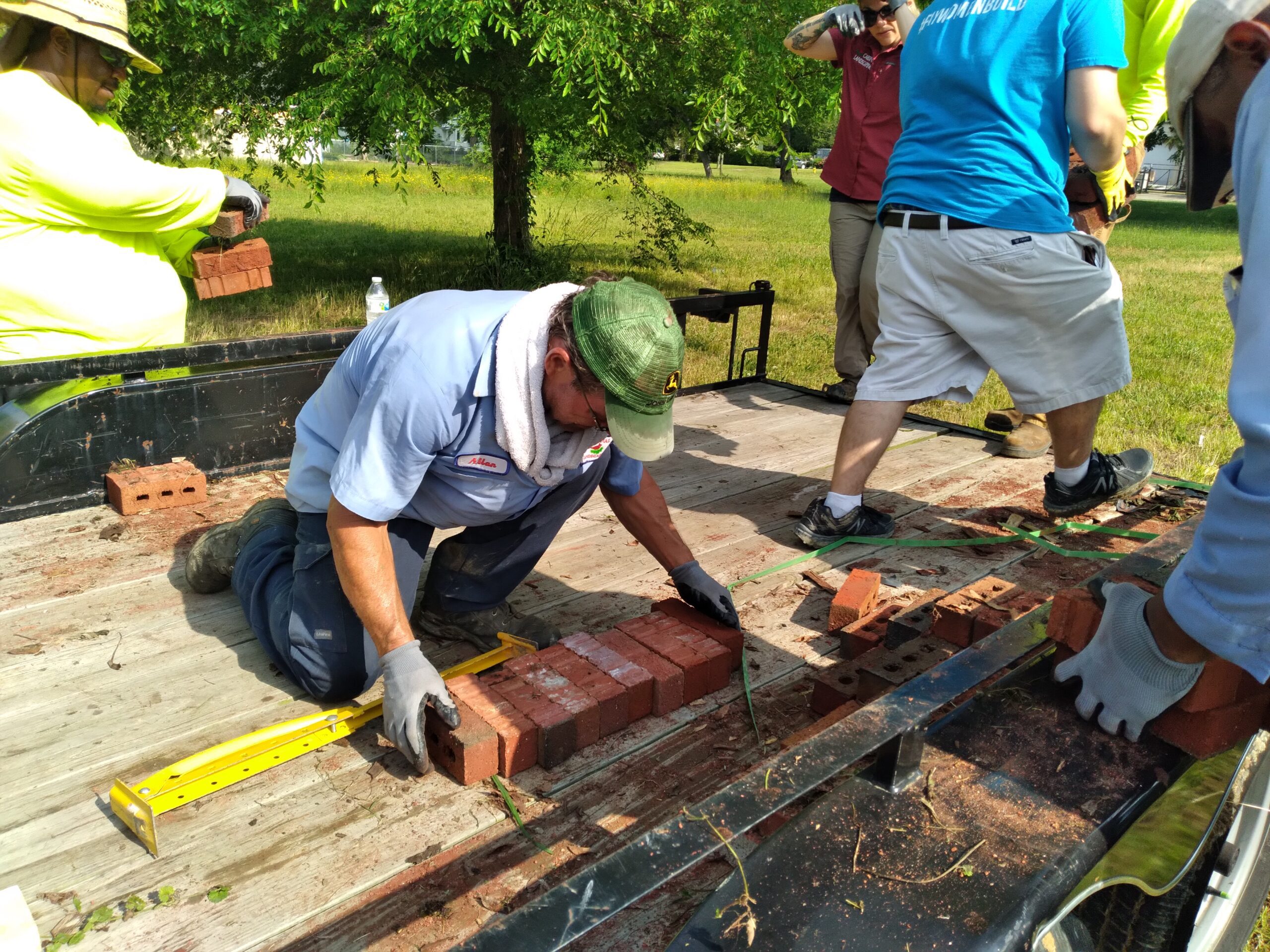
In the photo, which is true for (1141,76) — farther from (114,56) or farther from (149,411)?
(149,411)

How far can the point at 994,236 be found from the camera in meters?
3.28

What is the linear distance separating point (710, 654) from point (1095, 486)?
6.88 feet

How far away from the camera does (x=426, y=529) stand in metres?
2.72

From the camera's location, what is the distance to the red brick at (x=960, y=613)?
287 cm

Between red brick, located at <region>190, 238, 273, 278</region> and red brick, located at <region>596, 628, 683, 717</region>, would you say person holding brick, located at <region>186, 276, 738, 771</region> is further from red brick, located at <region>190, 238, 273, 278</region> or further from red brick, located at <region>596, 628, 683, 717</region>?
red brick, located at <region>190, 238, 273, 278</region>

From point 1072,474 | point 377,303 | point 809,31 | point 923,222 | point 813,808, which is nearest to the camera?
point 813,808

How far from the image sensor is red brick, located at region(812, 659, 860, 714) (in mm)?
2525

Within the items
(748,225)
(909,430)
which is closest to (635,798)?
(909,430)

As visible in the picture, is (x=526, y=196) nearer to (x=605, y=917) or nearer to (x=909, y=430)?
(x=909, y=430)

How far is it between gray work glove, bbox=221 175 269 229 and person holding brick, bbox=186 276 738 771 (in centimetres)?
166

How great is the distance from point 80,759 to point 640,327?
1685 mm

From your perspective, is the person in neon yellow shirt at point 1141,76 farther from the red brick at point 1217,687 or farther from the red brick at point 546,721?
the red brick at point 546,721

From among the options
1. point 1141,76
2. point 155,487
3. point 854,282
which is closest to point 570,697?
point 155,487

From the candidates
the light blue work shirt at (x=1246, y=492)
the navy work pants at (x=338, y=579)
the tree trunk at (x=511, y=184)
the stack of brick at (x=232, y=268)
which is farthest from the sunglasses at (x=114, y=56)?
the tree trunk at (x=511, y=184)
